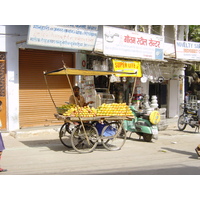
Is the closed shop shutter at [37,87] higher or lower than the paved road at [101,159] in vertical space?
higher

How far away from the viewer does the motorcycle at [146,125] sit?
8.52 m

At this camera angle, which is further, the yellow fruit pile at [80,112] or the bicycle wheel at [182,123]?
the bicycle wheel at [182,123]

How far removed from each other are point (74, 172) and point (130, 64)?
25.3ft

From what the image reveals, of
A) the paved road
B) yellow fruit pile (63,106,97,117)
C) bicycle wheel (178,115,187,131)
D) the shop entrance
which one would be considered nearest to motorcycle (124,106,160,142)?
the paved road

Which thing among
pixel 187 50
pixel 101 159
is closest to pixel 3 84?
pixel 101 159

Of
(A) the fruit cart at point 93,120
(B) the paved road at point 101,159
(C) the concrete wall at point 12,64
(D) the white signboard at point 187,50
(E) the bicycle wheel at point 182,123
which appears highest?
(D) the white signboard at point 187,50

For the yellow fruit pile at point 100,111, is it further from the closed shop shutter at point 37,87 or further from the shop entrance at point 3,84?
the shop entrance at point 3,84

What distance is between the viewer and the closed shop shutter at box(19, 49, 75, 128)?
10281 millimetres

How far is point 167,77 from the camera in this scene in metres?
15.1

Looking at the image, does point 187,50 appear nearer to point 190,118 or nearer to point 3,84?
point 190,118

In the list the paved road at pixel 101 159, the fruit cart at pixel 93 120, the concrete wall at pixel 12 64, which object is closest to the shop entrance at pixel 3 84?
the concrete wall at pixel 12 64

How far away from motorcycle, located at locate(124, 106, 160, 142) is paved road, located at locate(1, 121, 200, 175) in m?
0.30

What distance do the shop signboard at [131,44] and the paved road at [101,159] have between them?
4.35 m

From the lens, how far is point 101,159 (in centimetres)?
635
